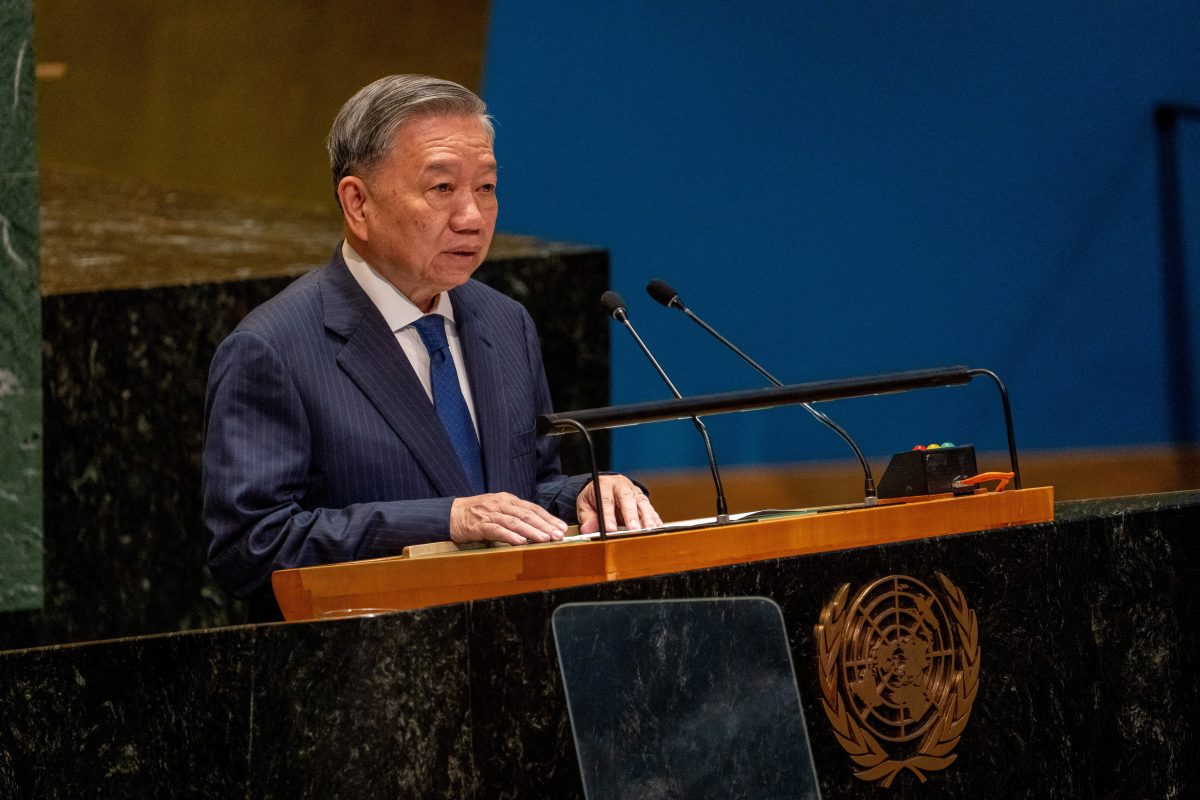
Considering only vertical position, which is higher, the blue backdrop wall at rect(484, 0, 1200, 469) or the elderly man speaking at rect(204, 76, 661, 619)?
the blue backdrop wall at rect(484, 0, 1200, 469)

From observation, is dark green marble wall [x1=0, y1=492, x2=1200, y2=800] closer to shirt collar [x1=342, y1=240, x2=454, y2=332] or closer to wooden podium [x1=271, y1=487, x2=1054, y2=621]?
wooden podium [x1=271, y1=487, x2=1054, y2=621]

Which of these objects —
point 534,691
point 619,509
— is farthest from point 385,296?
point 534,691

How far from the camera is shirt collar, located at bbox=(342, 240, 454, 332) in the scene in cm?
265

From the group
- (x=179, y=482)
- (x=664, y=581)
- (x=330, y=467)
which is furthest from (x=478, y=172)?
(x=179, y=482)

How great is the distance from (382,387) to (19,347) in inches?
76.6

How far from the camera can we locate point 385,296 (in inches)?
104

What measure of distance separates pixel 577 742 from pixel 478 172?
1127 millimetres

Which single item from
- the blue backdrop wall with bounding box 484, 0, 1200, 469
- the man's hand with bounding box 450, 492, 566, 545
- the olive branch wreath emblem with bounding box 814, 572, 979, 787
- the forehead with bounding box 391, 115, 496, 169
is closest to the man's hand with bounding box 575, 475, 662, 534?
the man's hand with bounding box 450, 492, 566, 545

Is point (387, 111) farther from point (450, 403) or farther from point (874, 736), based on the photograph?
point (874, 736)

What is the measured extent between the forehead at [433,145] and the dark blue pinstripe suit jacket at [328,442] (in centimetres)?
21

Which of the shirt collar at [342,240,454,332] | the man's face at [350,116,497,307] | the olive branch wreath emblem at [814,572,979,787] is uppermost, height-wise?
the man's face at [350,116,497,307]

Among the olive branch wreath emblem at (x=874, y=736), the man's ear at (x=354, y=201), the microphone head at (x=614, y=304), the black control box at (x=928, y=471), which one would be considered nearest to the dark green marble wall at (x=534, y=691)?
the olive branch wreath emblem at (x=874, y=736)

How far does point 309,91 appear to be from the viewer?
4840 millimetres

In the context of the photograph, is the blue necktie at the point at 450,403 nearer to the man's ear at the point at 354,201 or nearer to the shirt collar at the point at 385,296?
the shirt collar at the point at 385,296
